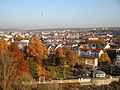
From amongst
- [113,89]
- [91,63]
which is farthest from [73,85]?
[91,63]

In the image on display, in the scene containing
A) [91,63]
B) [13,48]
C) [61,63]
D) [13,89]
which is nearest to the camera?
[13,89]

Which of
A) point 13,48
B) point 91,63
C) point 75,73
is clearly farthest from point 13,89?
point 91,63

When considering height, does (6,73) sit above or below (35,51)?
above

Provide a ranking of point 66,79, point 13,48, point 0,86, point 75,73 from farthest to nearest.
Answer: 1. point 75,73
2. point 13,48
3. point 66,79
4. point 0,86

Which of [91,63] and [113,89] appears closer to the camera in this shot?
[113,89]

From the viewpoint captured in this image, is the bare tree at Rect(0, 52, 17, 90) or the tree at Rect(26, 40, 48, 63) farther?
the tree at Rect(26, 40, 48, 63)

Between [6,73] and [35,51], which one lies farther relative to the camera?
[35,51]

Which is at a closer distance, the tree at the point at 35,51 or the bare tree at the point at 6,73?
the bare tree at the point at 6,73

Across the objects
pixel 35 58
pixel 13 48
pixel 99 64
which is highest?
pixel 13 48

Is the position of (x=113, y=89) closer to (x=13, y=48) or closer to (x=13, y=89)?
(x=13, y=89)

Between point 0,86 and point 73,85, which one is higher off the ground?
point 0,86
